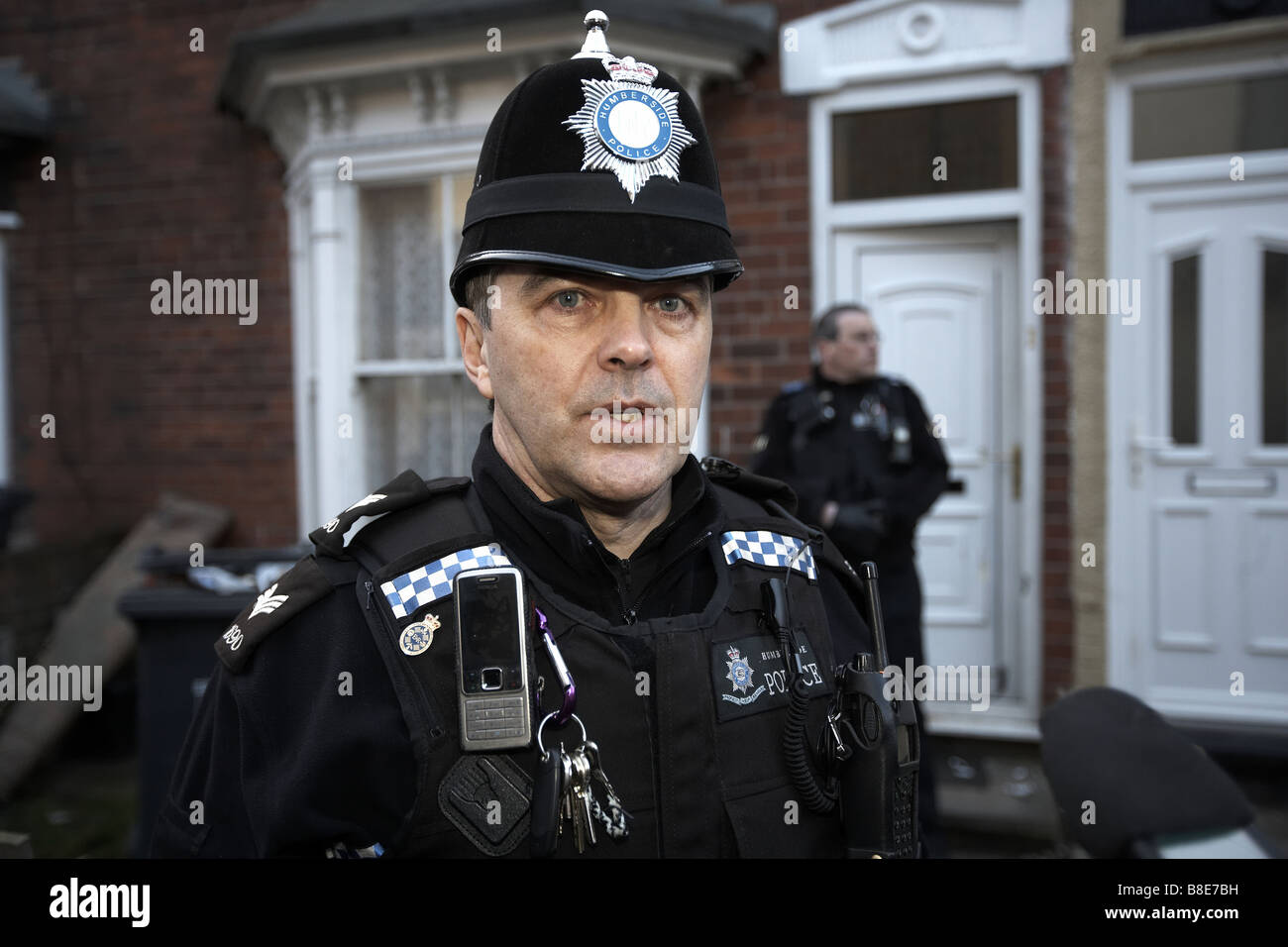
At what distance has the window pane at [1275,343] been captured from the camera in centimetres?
441

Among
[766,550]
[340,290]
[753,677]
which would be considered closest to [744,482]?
[766,550]

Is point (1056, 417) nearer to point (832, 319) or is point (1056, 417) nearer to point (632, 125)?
point (832, 319)

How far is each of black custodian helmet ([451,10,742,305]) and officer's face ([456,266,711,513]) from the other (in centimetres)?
5

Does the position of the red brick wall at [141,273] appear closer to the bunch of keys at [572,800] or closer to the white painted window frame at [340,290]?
the white painted window frame at [340,290]

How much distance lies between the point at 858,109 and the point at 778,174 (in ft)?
1.55

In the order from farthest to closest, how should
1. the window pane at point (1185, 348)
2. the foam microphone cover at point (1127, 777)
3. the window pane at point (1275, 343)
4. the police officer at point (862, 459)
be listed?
the window pane at point (1185, 348) → the window pane at point (1275, 343) → the police officer at point (862, 459) → the foam microphone cover at point (1127, 777)

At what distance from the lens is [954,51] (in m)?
4.48

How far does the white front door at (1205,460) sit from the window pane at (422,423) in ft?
10.4

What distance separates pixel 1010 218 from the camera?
4.59m

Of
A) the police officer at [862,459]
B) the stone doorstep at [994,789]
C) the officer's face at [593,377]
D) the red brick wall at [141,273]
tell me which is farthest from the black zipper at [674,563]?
the red brick wall at [141,273]

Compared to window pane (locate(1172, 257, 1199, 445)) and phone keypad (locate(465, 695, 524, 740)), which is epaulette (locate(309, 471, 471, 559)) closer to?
phone keypad (locate(465, 695, 524, 740))
